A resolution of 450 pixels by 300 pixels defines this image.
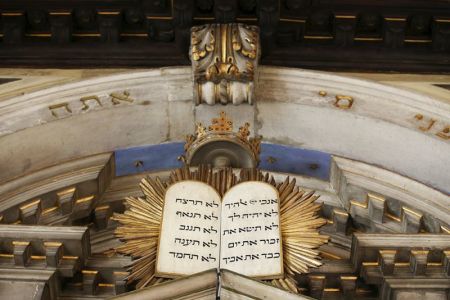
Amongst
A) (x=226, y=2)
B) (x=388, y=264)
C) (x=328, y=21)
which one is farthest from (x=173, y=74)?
(x=388, y=264)

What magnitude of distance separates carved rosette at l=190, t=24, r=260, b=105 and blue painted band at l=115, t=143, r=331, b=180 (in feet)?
1.68

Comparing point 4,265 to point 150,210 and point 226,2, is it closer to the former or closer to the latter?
point 150,210

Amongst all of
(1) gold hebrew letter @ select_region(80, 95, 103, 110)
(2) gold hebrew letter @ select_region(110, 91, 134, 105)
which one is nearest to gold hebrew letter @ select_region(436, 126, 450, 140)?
(2) gold hebrew letter @ select_region(110, 91, 134, 105)

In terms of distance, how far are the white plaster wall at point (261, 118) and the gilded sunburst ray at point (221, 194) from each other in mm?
1280

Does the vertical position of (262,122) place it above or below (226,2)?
below

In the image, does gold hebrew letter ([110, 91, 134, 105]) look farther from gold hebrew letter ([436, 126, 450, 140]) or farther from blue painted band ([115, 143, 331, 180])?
gold hebrew letter ([436, 126, 450, 140])

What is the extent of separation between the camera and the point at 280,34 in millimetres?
9469

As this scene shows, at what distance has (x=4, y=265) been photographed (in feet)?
24.4

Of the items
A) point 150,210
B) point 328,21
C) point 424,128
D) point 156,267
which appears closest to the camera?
point 156,267

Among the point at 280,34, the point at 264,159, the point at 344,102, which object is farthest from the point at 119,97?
the point at 344,102

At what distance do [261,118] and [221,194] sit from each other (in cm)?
165

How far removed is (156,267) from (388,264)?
152 cm

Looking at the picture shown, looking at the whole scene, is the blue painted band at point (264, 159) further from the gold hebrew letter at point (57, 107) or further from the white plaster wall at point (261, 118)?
the gold hebrew letter at point (57, 107)

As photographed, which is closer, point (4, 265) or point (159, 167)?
point (4, 265)
